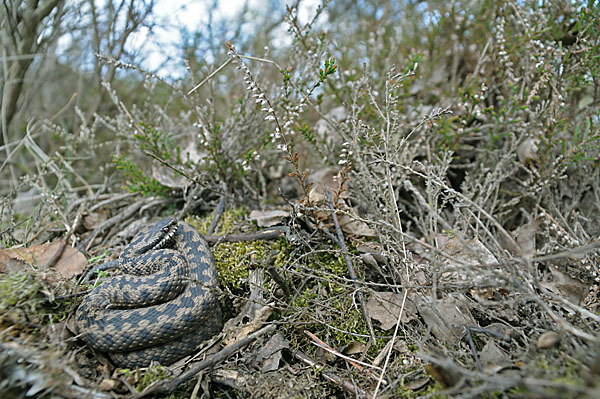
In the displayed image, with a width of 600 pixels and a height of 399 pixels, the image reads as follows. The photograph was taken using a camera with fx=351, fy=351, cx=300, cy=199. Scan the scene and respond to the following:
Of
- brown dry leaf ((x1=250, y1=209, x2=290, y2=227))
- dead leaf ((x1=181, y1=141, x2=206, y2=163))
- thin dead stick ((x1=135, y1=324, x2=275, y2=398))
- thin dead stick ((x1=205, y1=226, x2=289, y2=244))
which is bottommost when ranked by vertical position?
thin dead stick ((x1=135, y1=324, x2=275, y2=398))

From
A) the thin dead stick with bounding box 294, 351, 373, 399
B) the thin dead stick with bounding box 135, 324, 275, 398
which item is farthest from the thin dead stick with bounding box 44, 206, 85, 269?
the thin dead stick with bounding box 294, 351, 373, 399

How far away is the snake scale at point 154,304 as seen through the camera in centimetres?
279

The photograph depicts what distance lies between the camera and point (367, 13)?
8734 millimetres

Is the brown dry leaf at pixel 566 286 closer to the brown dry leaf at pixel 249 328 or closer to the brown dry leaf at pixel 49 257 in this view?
the brown dry leaf at pixel 249 328

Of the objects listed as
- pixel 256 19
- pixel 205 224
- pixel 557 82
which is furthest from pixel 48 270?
pixel 256 19

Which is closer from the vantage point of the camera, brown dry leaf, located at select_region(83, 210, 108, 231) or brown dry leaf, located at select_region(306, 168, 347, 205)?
brown dry leaf, located at select_region(306, 168, 347, 205)

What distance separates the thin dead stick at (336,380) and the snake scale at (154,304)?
0.84 m

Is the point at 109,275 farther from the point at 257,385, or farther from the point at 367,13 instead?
the point at 367,13

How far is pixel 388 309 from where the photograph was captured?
2768mm

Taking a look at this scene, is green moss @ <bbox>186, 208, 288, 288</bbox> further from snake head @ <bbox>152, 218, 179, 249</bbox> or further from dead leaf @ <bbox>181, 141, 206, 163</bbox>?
dead leaf @ <bbox>181, 141, 206, 163</bbox>

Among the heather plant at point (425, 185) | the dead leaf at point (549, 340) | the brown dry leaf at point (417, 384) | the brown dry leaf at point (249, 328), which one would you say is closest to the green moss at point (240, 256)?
the heather plant at point (425, 185)

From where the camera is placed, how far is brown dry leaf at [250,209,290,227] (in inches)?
146

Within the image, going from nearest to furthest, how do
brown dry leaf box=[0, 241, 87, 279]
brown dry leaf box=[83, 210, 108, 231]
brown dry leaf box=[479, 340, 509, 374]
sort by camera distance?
brown dry leaf box=[479, 340, 509, 374]
brown dry leaf box=[0, 241, 87, 279]
brown dry leaf box=[83, 210, 108, 231]

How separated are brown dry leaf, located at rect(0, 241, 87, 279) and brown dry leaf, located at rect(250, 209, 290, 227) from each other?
1795 millimetres
